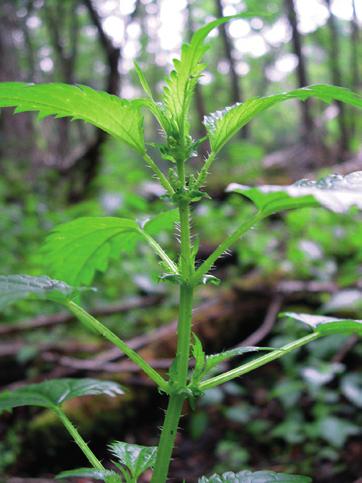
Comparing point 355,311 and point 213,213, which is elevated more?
point 213,213

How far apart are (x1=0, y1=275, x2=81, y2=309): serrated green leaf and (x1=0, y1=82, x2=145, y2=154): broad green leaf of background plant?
0.96ft

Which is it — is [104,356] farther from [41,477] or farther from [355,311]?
[355,311]

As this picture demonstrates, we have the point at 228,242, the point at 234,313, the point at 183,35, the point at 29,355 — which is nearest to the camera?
the point at 228,242

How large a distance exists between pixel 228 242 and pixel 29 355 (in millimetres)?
2109

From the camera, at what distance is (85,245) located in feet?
3.59

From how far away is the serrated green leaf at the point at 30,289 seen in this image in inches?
27.5

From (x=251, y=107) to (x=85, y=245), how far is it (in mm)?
502

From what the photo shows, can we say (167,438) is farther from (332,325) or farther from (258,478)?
(332,325)

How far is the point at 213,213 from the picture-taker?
19.0 ft

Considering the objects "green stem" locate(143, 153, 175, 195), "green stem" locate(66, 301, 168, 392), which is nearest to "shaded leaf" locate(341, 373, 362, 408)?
"green stem" locate(66, 301, 168, 392)

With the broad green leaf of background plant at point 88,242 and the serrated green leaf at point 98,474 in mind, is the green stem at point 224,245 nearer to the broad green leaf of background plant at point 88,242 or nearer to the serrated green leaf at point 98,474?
the broad green leaf of background plant at point 88,242

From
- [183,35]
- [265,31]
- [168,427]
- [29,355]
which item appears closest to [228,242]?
[168,427]

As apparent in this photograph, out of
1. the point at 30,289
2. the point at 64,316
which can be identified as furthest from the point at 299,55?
the point at 30,289

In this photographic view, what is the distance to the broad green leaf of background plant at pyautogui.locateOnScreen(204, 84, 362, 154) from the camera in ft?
2.66
